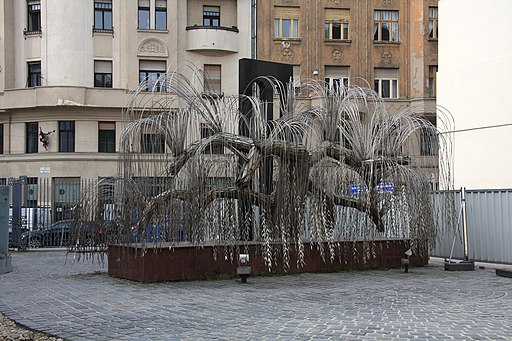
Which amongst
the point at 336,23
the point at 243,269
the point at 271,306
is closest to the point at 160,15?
the point at 336,23

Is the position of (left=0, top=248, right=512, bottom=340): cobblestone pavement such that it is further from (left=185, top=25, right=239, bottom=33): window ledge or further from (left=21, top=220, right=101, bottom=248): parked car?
(left=185, top=25, right=239, bottom=33): window ledge

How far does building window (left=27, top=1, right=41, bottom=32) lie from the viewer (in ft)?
130

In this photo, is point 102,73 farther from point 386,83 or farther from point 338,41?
point 386,83

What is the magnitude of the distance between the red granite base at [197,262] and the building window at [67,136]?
23128 millimetres

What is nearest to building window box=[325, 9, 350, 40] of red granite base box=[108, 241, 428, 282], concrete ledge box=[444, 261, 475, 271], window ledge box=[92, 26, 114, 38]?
window ledge box=[92, 26, 114, 38]

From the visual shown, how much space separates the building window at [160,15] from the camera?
133 ft

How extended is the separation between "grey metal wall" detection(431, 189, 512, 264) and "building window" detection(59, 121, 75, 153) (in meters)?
23.5

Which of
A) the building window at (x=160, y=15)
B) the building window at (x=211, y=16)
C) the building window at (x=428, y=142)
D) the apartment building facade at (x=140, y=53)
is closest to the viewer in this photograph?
the building window at (x=428, y=142)

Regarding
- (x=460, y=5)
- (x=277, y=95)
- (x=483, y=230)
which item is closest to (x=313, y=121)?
(x=277, y=95)

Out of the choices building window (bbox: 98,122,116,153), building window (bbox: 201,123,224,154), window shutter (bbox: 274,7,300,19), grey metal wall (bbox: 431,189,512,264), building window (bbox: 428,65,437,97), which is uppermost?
window shutter (bbox: 274,7,300,19)

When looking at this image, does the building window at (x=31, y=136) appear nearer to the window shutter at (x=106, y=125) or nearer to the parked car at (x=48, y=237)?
the window shutter at (x=106, y=125)

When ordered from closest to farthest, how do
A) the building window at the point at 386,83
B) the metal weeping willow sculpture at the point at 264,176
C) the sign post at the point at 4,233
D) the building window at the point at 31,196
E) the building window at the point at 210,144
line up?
the metal weeping willow sculpture at the point at 264,176
the building window at the point at 210,144
the sign post at the point at 4,233
the building window at the point at 31,196
the building window at the point at 386,83

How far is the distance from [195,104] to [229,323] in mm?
6721

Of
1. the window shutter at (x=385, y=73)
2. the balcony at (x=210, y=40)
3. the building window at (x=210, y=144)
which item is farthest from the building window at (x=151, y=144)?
the window shutter at (x=385, y=73)
